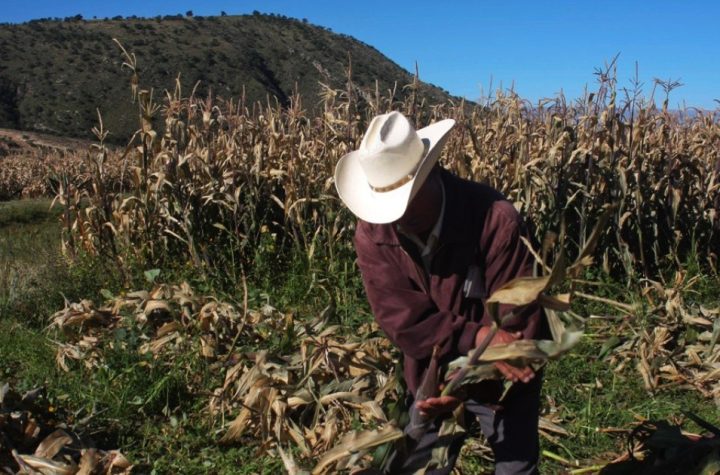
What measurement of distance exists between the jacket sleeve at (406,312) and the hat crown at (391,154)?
0.93 ft

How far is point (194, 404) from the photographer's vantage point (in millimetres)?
4059

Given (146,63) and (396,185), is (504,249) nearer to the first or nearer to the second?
(396,185)

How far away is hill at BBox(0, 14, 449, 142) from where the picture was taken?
2404 inches

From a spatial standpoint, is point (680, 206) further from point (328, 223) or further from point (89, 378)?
point (89, 378)

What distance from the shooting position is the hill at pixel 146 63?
200 ft

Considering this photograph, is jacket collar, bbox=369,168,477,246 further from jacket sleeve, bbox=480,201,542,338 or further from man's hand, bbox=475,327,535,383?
man's hand, bbox=475,327,535,383

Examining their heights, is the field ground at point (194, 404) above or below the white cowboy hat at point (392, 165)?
below

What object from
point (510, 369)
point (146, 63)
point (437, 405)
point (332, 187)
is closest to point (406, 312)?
point (437, 405)

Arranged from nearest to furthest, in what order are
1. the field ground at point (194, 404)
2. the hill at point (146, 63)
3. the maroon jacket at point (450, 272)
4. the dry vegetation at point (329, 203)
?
1. the maroon jacket at point (450, 272)
2. the field ground at point (194, 404)
3. the dry vegetation at point (329, 203)
4. the hill at point (146, 63)

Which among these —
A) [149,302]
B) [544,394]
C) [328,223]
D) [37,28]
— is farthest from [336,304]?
[37,28]

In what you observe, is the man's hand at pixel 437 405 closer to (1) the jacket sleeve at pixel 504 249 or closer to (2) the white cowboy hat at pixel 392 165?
(1) the jacket sleeve at pixel 504 249

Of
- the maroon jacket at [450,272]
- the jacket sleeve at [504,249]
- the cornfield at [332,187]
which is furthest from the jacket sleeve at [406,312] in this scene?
the cornfield at [332,187]

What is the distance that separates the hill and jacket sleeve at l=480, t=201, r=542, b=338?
49237 mm

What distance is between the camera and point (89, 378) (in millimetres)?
4250
